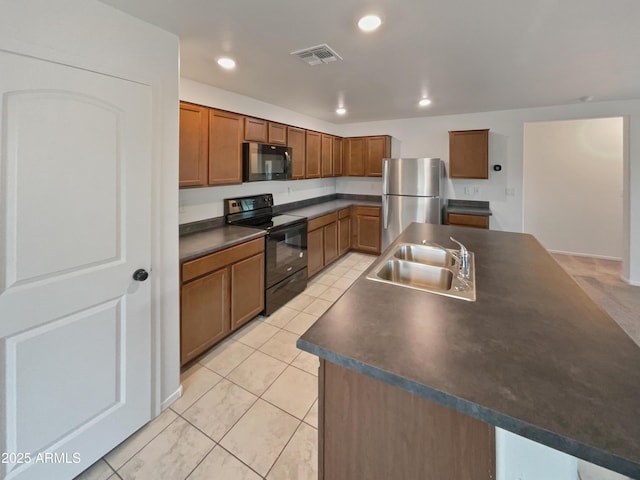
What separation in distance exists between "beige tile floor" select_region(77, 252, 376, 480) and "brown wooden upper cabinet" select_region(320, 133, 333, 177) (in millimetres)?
2982

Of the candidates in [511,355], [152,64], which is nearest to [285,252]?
[152,64]

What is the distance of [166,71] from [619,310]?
4.79 m

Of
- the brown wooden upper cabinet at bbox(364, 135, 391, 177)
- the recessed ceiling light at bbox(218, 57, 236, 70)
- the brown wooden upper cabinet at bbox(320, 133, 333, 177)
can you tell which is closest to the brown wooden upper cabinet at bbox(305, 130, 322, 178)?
the brown wooden upper cabinet at bbox(320, 133, 333, 177)

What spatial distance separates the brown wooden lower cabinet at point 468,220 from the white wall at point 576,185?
6.66 feet

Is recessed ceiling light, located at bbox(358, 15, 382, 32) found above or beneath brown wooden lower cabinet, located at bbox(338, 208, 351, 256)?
above

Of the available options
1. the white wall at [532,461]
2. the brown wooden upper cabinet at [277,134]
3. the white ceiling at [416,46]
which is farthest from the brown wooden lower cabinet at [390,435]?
the brown wooden upper cabinet at [277,134]

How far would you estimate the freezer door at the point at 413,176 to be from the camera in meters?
4.40

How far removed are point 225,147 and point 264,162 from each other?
1.76ft

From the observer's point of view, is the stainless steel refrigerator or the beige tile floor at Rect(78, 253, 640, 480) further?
the stainless steel refrigerator

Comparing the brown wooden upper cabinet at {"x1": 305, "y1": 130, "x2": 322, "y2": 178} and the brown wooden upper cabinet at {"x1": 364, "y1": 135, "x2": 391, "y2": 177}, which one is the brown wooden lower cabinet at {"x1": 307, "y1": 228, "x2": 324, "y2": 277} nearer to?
the brown wooden upper cabinet at {"x1": 305, "y1": 130, "x2": 322, "y2": 178}

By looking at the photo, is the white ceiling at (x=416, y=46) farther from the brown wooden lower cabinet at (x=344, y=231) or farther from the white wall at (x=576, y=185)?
the brown wooden lower cabinet at (x=344, y=231)

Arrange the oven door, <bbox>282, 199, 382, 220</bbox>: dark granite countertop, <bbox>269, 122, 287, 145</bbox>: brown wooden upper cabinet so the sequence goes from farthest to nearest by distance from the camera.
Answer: <bbox>282, 199, 382, 220</bbox>: dark granite countertop, <bbox>269, 122, 287, 145</bbox>: brown wooden upper cabinet, the oven door

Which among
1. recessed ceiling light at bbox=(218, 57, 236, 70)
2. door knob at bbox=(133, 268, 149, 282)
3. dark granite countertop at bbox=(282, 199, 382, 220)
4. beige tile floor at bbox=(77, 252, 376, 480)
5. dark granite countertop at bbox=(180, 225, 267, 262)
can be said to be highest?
recessed ceiling light at bbox=(218, 57, 236, 70)

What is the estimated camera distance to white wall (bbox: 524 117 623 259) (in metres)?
4.88
